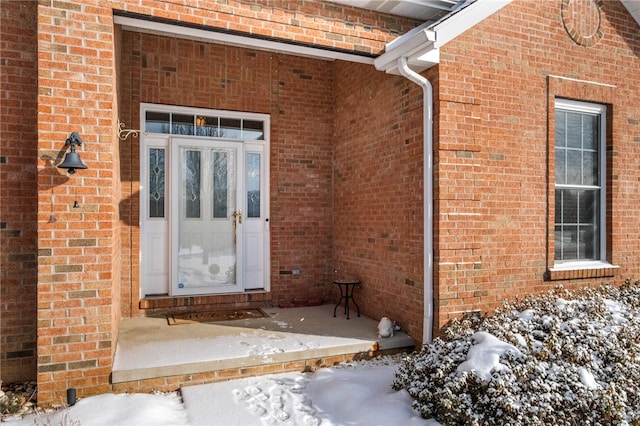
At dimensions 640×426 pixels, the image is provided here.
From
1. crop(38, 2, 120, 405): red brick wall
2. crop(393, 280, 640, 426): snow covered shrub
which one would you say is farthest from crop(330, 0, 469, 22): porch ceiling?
crop(393, 280, 640, 426): snow covered shrub

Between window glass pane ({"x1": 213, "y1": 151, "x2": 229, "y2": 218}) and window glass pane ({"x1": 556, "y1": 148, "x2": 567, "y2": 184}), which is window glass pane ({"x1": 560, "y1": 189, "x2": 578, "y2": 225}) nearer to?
window glass pane ({"x1": 556, "y1": 148, "x2": 567, "y2": 184})

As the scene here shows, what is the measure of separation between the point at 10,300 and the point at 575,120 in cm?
656

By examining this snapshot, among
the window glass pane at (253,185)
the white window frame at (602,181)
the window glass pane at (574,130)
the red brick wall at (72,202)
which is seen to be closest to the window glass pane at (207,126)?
the window glass pane at (253,185)

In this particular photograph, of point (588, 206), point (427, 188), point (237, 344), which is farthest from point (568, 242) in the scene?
point (237, 344)

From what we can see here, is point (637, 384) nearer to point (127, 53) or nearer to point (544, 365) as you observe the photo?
point (544, 365)

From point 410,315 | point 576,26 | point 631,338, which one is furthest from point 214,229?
point 576,26

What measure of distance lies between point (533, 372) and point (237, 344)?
2769 millimetres

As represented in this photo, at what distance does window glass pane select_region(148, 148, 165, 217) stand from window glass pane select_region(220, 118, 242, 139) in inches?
35.2

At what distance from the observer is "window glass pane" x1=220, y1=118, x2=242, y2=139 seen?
6117 mm

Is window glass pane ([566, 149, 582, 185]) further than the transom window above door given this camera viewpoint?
No

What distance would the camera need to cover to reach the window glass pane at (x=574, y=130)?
17.7 ft

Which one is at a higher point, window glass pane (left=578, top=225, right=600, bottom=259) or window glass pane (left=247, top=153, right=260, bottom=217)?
window glass pane (left=247, top=153, right=260, bottom=217)

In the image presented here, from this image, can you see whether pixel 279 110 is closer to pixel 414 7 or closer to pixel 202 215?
pixel 202 215

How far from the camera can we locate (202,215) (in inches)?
237
